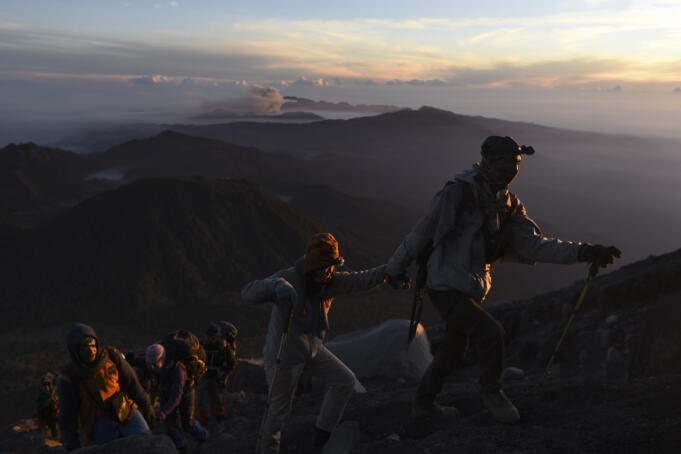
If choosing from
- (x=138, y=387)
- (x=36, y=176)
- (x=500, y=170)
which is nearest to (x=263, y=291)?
(x=138, y=387)

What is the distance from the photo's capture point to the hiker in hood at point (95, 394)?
12.2 feet

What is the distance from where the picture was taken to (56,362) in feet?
68.6

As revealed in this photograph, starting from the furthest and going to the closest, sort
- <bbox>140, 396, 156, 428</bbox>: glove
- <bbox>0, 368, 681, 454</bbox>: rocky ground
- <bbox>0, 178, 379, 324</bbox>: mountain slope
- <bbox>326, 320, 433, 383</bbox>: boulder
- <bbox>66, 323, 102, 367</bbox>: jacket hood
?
<bbox>0, 178, 379, 324</bbox>: mountain slope < <bbox>326, 320, 433, 383</bbox>: boulder < <bbox>140, 396, 156, 428</bbox>: glove < <bbox>66, 323, 102, 367</bbox>: jacket hood < <bbox>0, 368, 681, 454</bbox>: rocky ground

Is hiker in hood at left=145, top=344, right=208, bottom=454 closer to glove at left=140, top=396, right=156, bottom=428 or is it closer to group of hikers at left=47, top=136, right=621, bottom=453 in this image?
glove at left=140, top=396, right=156, bottom=428

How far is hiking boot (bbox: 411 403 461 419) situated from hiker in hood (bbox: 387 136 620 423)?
18.6 inches

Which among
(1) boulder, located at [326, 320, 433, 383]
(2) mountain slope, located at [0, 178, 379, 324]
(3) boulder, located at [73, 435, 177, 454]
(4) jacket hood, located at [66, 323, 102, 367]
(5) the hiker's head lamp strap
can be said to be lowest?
(2) mountain slope, located at [0, 178, 379, 324]

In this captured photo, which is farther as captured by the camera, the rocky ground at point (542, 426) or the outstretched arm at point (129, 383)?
the outstretched arm at point (129, 383)

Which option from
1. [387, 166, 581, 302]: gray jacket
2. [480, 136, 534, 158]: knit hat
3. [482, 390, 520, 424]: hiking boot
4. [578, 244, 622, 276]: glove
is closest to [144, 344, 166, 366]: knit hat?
[387, 166, 581, 302]: gray jacket

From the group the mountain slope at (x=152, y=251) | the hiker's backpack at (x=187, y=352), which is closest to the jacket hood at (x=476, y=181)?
the hiker's backpack at (x=187, y=352)

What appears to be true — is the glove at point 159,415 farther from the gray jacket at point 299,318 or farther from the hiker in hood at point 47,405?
the hiker in hood at point 47,405

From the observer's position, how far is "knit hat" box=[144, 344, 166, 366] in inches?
202

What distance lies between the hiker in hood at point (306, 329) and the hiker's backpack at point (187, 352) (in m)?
1.67

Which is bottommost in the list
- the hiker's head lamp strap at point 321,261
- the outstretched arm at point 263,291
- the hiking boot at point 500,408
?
the hiking boot at point 500,408

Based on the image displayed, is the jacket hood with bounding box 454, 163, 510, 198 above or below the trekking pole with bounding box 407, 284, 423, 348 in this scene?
above
